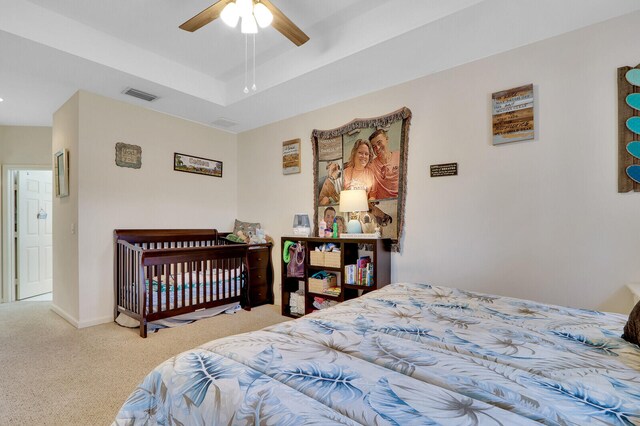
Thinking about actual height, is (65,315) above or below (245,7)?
below

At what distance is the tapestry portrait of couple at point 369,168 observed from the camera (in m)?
3.04

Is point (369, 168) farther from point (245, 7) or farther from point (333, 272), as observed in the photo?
point (245, 7)

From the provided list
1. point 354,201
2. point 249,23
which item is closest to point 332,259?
point 354,201

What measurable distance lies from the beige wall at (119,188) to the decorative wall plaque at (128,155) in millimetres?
50

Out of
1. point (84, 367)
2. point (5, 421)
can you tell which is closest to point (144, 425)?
point (5, 421)

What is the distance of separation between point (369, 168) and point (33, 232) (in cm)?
499

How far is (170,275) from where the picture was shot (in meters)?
3.31

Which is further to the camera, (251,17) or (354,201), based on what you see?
(354,201)

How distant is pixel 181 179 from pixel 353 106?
2401 mm

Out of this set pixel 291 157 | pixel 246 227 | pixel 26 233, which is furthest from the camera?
pixel 26 233

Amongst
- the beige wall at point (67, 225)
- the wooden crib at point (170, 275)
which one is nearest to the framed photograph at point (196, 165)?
the wooden crib at point (170, 275)

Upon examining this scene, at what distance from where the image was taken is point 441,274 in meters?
2.79

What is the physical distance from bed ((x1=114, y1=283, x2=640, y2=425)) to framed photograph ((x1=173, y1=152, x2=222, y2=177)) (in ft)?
11.4

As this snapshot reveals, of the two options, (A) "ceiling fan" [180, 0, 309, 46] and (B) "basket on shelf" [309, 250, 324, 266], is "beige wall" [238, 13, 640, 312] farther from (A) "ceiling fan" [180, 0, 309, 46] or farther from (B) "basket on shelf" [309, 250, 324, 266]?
(A) "ceiling fan" [180, 0, 309, 46]
